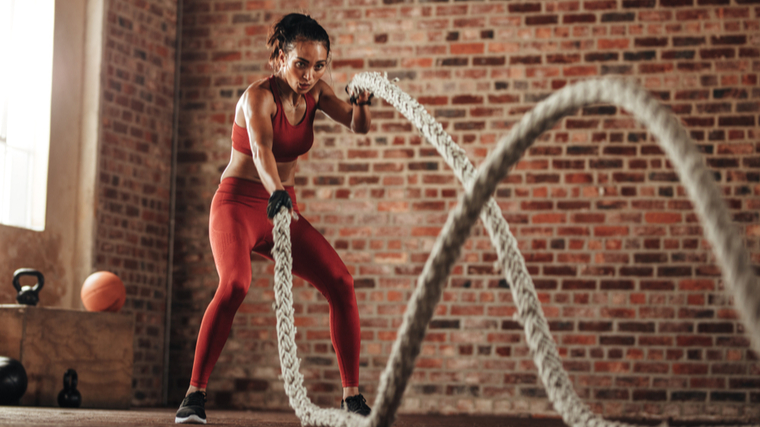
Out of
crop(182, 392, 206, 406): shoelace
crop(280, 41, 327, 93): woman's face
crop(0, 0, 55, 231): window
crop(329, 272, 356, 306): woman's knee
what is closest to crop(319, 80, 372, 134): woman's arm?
crop(280, 41, 327, 93): woman's face

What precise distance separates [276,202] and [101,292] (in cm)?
183

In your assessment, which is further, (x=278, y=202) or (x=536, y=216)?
(x=536, y=216)

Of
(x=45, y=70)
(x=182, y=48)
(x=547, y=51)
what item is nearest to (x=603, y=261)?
(x=547, y=51)

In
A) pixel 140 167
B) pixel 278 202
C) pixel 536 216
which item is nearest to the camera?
pixel 278 202

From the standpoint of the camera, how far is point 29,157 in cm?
388

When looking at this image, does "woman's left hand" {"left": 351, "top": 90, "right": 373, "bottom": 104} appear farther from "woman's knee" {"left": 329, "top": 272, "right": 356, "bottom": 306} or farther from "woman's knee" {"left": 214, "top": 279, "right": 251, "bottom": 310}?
"woman's knee" {"left": 214, "top": 279, "right": 251, "bottom": 310}

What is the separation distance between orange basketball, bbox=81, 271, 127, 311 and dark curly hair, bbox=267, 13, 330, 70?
5.85 feet

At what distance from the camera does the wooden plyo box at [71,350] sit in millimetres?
3385

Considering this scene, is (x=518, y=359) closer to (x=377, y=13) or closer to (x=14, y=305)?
(x=377, y=13)

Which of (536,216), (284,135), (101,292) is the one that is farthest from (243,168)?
(536,216)

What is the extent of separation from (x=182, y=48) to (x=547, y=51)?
7.11ft

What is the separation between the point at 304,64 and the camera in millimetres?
2348

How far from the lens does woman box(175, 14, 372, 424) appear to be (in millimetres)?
2309

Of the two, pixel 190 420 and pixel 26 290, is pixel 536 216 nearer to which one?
pixel 190 420
